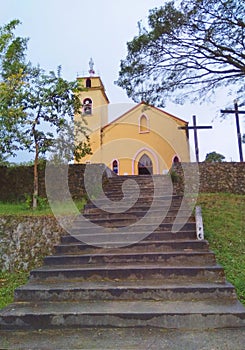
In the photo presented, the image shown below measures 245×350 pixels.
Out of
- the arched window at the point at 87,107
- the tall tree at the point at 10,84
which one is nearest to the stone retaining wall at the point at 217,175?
the tall tree at the point at 10,84

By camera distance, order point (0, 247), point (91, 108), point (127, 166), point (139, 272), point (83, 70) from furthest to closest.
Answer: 1. point (83, 70)
2. point (91, 108)
3. point (127, 166)
4. point (0, 247)
5. point (139, 272)

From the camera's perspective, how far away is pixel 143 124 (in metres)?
16.7

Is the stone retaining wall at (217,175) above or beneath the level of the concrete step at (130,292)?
above

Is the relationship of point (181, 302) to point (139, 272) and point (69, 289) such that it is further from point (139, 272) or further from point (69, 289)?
point (69, 289)

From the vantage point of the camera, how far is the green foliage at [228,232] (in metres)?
3.93

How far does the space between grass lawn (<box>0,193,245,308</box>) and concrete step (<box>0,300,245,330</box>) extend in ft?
1.76

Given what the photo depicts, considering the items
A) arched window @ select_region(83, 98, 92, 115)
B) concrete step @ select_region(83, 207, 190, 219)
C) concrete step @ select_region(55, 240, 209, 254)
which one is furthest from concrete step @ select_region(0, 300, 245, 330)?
arched window @ select_region(83, 98, 92, 115)

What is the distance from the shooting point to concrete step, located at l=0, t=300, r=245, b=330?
2.85 metres

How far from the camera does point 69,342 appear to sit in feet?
8.70

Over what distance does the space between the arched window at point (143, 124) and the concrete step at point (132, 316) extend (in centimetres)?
1386

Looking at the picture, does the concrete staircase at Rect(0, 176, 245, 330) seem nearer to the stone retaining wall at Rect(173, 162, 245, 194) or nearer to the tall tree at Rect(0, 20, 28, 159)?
the tall tree at Rect(0, 20, 28, 159)

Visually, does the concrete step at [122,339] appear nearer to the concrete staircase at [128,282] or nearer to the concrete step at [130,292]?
the concrete staircase at [128,282]

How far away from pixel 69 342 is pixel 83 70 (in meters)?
17.6

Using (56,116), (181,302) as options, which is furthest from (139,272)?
(56,116)
